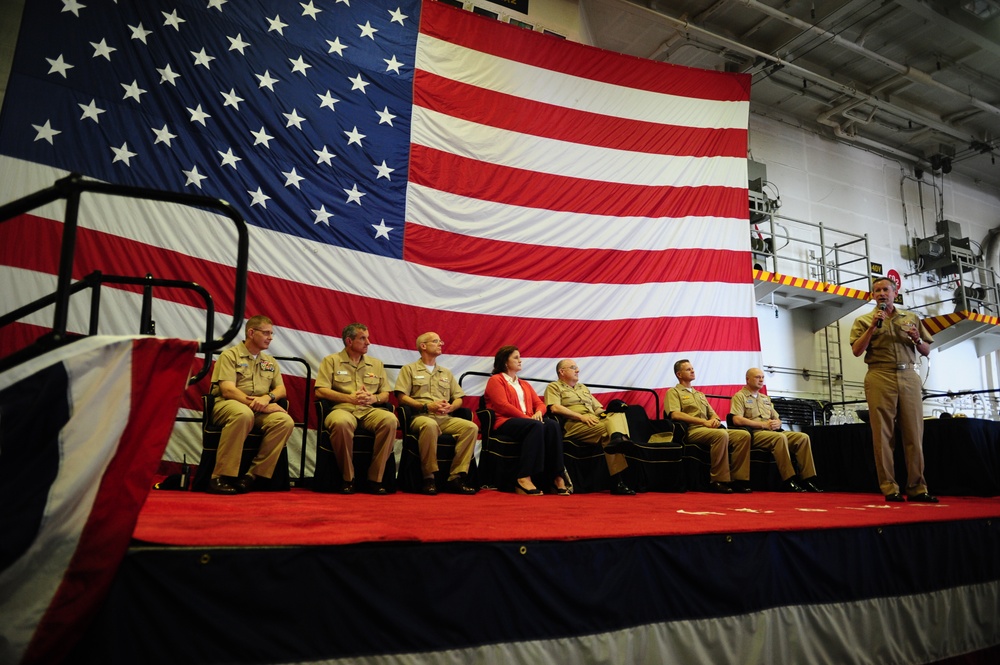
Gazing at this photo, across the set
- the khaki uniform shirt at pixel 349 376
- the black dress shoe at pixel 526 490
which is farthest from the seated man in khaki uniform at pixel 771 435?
the khaki uniform shirt at pixel 349 376

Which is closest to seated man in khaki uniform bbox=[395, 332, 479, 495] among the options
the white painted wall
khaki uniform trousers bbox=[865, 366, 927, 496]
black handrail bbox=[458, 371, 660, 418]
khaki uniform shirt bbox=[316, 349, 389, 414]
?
khaki uniform shirt bbox=[316, 349, 389, 414]

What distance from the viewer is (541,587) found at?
1762mm

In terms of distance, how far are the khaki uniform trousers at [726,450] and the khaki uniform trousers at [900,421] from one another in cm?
110

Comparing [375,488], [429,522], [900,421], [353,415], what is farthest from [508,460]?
[900,421]

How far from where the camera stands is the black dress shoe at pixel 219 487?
339cm

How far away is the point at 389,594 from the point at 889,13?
9.26 meters

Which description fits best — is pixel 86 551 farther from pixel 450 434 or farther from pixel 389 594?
pixel 450 434

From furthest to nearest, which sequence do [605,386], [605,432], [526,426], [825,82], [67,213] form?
1. [825,82]
2. [605,386]
3. [605,432]
4. [526,426]
5. [67,213]

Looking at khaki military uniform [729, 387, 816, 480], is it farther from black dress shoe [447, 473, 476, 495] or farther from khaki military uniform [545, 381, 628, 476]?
black dress shoe [447, 473, 476, 495]

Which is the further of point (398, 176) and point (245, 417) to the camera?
point (398, 176)

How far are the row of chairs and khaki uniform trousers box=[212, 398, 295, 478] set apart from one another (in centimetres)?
6

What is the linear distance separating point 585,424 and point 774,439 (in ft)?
5.87

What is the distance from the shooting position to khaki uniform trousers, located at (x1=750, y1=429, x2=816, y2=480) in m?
5.41

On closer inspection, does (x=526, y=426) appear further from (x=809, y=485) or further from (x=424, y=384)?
(x=809, y=485)
